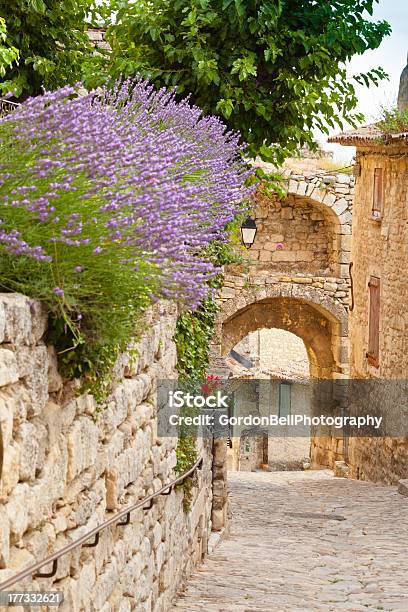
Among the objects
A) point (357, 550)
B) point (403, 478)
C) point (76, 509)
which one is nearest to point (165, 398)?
point (76, 509)

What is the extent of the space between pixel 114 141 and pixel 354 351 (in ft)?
51.8

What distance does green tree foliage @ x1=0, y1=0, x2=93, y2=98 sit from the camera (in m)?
9.48

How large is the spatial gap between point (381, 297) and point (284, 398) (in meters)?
14.8

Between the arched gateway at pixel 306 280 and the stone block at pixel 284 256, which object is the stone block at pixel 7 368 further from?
the stone block at pixel 284 256

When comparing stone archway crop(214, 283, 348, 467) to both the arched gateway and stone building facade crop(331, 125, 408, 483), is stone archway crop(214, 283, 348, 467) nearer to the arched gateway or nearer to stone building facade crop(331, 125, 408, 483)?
the arched gateway

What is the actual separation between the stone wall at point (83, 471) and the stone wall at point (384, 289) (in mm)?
8840

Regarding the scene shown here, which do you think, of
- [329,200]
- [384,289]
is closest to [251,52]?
[384,289]

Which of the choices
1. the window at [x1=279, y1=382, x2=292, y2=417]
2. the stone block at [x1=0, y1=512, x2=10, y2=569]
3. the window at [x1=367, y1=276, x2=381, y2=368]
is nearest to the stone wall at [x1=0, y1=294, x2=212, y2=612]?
the stone block at [x1=0, y1=512, x2=10, y2=569]

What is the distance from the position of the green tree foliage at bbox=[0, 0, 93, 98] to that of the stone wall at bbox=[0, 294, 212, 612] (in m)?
3.90

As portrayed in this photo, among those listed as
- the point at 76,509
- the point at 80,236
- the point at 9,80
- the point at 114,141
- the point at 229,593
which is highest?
the point at 9,80

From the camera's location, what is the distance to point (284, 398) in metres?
31.2

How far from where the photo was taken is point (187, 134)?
20.9 ft

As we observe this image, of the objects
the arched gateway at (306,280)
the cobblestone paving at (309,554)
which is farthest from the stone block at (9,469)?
the arched gateway at (306,280)

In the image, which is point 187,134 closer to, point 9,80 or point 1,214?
point 1,214
